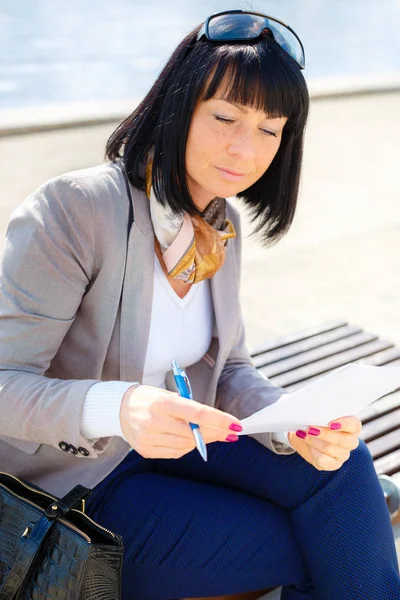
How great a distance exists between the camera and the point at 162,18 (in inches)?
549

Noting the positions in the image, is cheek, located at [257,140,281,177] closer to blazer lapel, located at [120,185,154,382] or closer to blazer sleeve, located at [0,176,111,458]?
blazer lapel, located at [120,185,154,382]

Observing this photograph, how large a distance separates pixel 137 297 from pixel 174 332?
6.9 inches

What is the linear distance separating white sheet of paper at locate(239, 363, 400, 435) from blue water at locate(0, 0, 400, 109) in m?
5.60

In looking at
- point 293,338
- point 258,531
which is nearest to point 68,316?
point 258,531

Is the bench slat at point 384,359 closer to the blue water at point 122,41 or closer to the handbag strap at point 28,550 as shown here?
the handbag strap at point 28,550

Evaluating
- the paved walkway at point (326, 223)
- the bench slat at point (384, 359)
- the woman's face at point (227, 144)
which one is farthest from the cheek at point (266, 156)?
the paved walkway at point (326, 223)

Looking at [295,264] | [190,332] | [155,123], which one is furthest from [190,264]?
[295,264]

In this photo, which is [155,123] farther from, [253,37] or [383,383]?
[383,383]

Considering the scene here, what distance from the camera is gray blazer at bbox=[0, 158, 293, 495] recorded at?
1716 millimetres

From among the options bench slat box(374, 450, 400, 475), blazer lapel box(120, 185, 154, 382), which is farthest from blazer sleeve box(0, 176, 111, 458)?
bench slat box(374, 450, 400, 475)

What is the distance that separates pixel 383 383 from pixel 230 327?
61 centimetres

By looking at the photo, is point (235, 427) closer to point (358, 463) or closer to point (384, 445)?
point (358, 463)

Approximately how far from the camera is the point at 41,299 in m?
1.80

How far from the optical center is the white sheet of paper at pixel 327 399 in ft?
5.11
